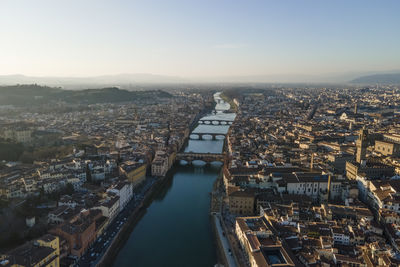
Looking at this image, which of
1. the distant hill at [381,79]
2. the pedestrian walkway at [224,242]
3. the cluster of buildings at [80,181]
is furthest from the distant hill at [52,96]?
the distant hill at [381,79]

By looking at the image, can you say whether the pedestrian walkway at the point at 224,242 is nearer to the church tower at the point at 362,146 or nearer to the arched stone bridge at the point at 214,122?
the church tower at the point at 362,146

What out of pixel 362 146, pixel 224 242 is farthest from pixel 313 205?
pixel 362 146

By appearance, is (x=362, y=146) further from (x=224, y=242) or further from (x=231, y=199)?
(x=224, y=242)

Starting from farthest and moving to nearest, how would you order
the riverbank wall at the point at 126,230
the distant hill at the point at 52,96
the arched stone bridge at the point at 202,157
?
the distant hill at the point at 52,96
the arched stone bridge at the point at 202,157
the riverbank wall at the point at 126,230

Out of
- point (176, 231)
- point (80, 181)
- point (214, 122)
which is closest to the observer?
point (176, 231)

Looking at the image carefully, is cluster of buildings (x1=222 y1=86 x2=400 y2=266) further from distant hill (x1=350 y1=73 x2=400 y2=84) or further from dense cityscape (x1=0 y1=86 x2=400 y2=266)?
distant hill (x1=350 y1=73 x2=400 y2=84)
